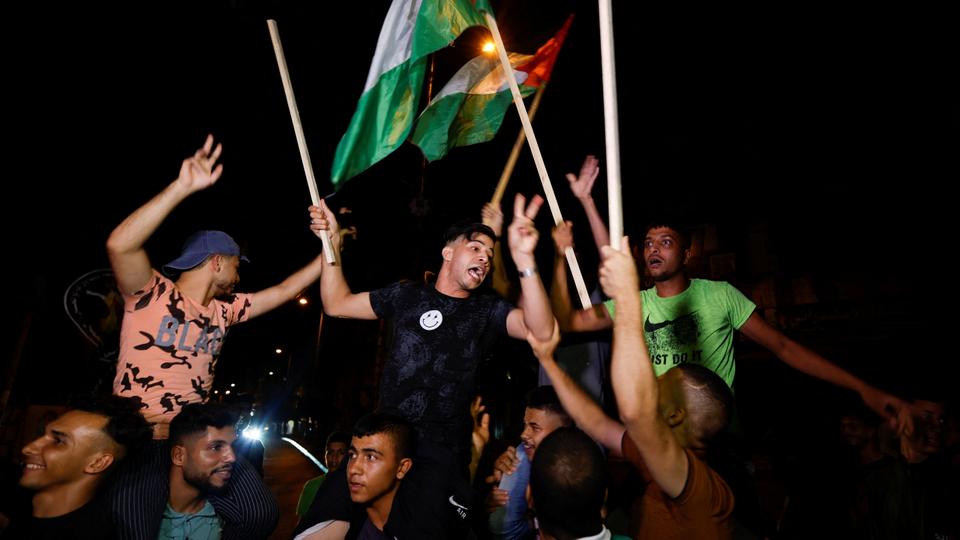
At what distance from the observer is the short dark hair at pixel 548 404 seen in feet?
11.8

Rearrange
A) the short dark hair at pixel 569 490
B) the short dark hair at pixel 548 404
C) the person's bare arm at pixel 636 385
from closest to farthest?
the person's bare arm at pixel 636 385 < the short dark hair at pixel 569 490 < the short dark hair at pixel 548 404

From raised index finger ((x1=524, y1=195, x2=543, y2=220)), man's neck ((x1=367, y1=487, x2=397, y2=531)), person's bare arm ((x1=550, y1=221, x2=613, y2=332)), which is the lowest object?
man's neck ((x1=367, y1=487, x2=397, y2=531))

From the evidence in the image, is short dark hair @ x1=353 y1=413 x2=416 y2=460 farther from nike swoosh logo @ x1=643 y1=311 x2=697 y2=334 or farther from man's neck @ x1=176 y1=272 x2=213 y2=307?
nike swoosh logo @ x1=643 y1=311 x2=697 y2=334

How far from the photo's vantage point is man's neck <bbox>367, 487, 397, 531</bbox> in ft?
8.69

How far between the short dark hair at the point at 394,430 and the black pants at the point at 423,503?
2.4 inches

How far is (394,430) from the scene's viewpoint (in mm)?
2646

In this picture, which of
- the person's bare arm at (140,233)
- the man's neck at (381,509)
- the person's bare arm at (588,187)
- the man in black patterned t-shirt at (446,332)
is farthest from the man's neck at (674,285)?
the person's bare arm at (140,233)

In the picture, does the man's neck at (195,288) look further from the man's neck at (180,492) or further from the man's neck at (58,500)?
the man's neck at (58,500)

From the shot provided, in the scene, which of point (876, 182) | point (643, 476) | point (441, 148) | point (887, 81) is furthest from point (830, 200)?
point (643, 476)

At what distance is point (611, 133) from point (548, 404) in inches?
94.1

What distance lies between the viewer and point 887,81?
6.26 metres

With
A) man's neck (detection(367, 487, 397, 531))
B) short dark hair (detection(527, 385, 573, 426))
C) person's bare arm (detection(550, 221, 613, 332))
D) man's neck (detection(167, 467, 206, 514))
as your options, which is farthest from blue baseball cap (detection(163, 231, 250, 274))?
short dark hair (detection(527, 385, 573, 426))

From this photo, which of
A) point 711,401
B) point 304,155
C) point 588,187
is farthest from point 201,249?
point 711,401

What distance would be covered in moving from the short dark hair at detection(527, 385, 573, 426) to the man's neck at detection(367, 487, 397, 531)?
1375 mm
